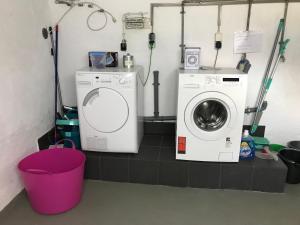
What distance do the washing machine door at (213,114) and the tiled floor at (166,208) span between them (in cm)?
52

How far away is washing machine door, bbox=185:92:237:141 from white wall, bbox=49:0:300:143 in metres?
0.53

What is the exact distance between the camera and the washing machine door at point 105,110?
2193mm

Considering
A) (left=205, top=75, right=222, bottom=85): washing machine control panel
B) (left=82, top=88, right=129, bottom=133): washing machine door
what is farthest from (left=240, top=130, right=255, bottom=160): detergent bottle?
(left=82, top=88, right=129, bottom=133): washing machine door

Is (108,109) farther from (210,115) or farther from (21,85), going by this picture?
(210,115)

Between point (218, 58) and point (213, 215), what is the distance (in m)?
1.51

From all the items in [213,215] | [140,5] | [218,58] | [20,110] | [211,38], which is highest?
[140,5]

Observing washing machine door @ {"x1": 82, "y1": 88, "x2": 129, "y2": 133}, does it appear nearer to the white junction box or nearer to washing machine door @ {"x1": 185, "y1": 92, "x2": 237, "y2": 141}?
washing machine door @ {"x1": 185, "y1": 92, "x2": 237, "y2": 141}

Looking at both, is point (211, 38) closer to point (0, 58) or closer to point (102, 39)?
point (102, 39)

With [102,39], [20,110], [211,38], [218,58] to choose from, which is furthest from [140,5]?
[20,110]

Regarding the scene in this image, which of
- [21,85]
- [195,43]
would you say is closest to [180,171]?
[195,43]

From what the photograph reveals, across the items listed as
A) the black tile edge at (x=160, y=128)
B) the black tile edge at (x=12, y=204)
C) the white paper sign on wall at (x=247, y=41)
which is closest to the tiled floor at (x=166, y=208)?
the black tile edge at (x=12, y=204)

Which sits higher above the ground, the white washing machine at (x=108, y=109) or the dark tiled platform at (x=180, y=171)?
the white washing machine at (x=108, y=109)

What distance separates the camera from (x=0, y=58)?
1.87 meters

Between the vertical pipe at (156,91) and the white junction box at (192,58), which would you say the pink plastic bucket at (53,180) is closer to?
the vertical pipe at (156,91)
